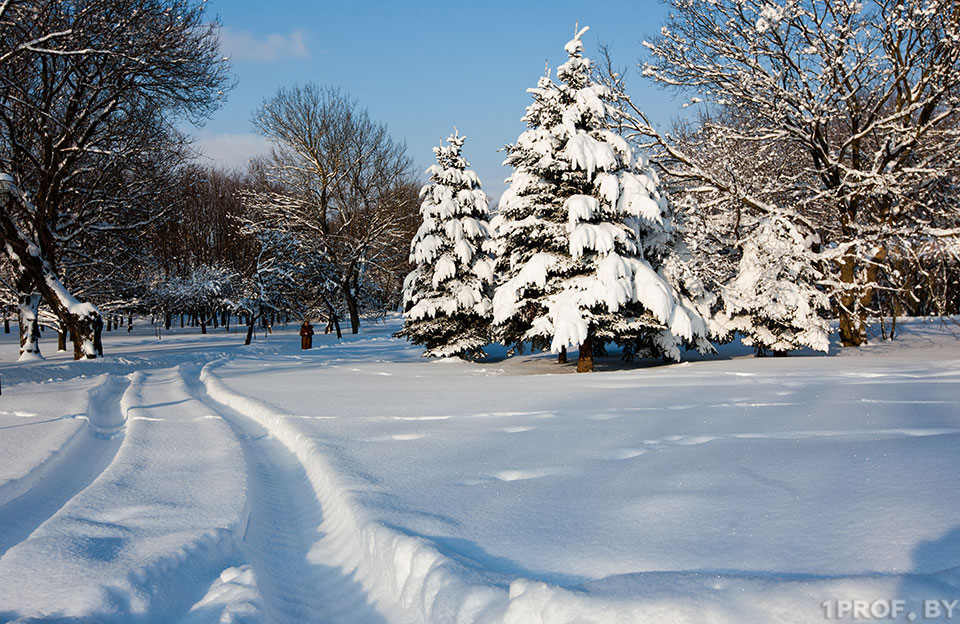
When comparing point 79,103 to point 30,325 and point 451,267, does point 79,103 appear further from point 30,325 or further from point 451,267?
point 451,267

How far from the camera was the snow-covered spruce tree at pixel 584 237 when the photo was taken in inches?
521

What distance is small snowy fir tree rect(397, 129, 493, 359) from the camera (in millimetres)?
19031

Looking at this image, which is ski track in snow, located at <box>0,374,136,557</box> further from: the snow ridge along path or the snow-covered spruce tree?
the snow-covered spruce tree

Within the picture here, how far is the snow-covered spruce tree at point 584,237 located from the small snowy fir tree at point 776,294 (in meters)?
1.22

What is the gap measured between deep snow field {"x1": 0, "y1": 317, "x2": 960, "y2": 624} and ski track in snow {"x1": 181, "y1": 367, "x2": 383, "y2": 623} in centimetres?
2

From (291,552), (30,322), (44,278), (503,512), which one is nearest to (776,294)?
(503,512)

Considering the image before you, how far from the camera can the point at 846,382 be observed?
8.66 m

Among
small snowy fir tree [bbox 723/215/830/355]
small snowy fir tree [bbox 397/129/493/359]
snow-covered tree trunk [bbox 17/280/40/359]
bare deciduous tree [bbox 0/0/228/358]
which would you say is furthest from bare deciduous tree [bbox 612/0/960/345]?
snow-covered tree trunk [bbox 17/280/40/359]

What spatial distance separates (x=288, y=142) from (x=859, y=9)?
30213 mm

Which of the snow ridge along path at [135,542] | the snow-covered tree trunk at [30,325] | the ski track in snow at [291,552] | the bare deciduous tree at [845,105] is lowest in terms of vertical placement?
the ski track in snow at [291,552]

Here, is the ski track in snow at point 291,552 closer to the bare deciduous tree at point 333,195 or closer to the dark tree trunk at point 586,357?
the dark tree trunk at point 586,357

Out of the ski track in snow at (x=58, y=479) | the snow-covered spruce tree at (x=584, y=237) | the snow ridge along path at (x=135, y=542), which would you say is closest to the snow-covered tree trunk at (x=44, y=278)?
the ski track in snow at (x=58, y=479)

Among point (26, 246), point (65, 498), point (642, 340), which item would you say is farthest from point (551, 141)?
point (26, 246)

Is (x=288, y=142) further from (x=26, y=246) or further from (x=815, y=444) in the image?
(x=815, y=444)
